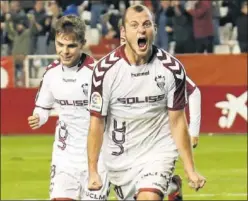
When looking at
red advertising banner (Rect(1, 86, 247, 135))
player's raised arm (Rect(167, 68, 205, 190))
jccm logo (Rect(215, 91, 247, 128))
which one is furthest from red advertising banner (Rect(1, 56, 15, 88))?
player's raised arm (Rect(167, 68, 205, 190))

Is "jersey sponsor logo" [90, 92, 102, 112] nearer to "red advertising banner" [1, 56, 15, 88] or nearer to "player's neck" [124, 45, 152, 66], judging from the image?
"player's neck" [124, 45, 152, 66]

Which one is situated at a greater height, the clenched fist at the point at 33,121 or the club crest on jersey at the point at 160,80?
the club crest on jersey at the point at 160,80

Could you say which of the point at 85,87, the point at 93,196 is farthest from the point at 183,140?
the point at 85,87

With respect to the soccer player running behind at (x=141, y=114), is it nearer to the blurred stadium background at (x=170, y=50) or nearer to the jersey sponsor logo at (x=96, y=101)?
the jersey sponsor logo at (x=96, y=101)

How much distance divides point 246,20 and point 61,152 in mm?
15000

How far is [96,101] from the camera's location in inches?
340

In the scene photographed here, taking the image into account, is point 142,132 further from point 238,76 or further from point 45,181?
point 238,76

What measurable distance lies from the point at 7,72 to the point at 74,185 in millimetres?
12919

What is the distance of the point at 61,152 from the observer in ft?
33.9

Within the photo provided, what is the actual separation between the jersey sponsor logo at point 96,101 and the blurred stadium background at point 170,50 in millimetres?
7364

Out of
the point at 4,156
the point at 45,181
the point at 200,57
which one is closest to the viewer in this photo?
the point at 45,181

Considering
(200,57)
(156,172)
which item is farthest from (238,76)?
(156,172)

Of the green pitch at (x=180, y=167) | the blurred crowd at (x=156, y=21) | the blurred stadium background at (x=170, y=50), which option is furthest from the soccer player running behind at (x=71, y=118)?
the blurred crowd at (x=156, y=21)

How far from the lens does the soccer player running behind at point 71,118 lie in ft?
33.2
